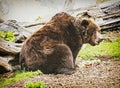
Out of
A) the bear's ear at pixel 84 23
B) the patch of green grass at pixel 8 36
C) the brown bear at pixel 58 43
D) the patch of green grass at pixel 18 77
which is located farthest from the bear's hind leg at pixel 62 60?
the patch of green grass at pixel 8 36

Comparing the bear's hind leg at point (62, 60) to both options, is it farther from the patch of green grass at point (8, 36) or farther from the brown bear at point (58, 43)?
the patch of green grass at point (8, 36)

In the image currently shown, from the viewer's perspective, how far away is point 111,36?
14.6 ft

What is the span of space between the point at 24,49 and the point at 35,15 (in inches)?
23.8

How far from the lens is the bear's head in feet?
13.5

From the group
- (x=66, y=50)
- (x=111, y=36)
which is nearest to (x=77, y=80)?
(x=66, y=50)

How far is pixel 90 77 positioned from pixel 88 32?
70 cm

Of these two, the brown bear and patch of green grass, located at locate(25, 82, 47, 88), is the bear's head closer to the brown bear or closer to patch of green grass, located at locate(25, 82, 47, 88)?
the brown bear

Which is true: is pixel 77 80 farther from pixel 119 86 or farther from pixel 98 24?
pixel 98 24

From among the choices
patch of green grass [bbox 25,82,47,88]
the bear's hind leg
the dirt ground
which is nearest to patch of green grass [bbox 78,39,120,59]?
the dirt ground

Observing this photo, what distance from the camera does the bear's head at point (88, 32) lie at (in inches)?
162

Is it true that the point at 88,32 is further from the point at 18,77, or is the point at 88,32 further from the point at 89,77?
the point at 18,77

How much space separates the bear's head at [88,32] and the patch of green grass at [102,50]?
13cm

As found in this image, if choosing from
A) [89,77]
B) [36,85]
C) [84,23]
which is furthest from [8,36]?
[89,77]

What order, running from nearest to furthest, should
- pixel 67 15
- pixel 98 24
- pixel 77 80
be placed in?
pixel 77 80 < pixel 67 15 < pixel 98 24
